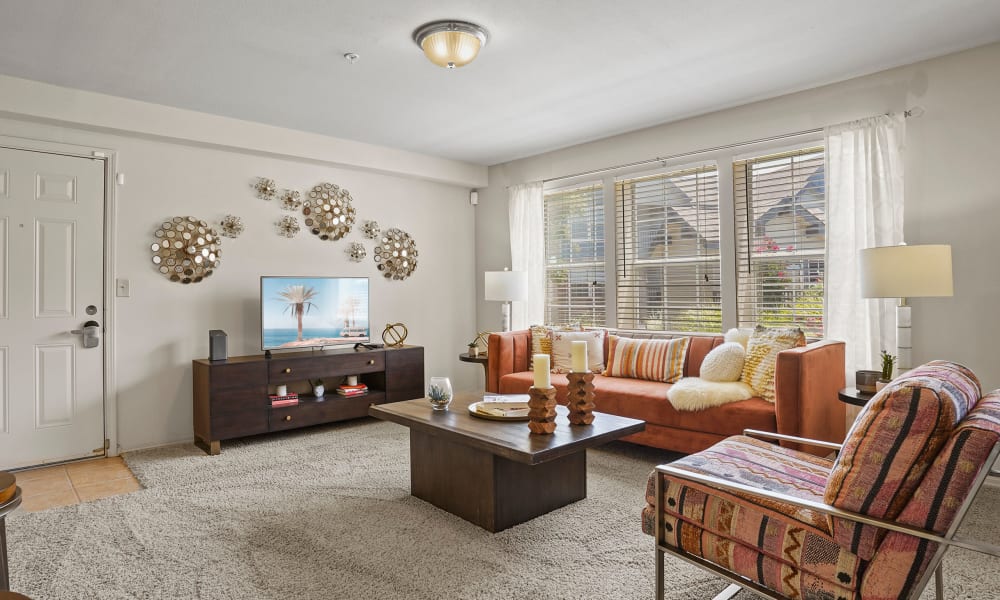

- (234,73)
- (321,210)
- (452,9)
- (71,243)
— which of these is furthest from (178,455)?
(452,9)

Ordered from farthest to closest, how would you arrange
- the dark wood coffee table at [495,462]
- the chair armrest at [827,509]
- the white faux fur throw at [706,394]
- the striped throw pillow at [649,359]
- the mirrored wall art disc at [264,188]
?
the mirrored wall art disc at [264,188] < the striped throw pillow at [649,359] < the white faux fur throw at [706,394] < the dark wood coffee table at [495,462] < the chair armrest at [827,509]

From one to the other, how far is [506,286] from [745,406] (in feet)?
8.02

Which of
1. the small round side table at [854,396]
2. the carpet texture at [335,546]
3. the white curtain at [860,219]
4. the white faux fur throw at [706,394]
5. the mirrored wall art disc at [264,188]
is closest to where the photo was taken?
the carpet texture at [335,546]

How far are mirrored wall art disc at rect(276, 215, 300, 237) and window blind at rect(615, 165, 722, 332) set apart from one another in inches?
110

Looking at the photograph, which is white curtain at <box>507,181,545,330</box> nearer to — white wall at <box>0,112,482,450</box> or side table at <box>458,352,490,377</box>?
side table at <box>458,352,490,377</box>

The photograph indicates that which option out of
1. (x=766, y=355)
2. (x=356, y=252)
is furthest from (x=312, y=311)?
(x=766, y=355)

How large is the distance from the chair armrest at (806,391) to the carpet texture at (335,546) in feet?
2.49

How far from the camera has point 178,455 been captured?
3.91 metres

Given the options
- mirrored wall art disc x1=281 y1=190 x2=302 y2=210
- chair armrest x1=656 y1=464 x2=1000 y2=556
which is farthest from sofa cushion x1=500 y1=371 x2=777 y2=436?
mirrored wall art disc x1=281 y1=190 x2=302 y2=210

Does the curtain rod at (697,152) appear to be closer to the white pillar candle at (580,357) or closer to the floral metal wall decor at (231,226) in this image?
the white pillar candle at (580,357)

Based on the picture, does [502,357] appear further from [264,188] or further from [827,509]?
[827,509]

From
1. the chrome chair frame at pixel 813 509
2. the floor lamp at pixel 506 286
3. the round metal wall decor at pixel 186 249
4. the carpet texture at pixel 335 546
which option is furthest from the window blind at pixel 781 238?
the round metal wall decor at pixel 186 249

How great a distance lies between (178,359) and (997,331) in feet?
17.5

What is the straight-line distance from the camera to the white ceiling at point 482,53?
2.71m
